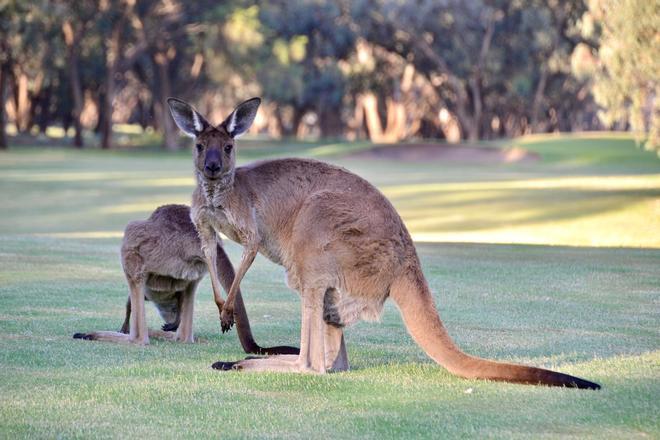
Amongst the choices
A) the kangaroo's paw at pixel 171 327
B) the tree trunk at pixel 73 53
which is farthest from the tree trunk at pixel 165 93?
the kangaroo's paw at pixel 171 327

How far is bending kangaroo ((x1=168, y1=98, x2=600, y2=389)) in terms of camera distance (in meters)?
6.84

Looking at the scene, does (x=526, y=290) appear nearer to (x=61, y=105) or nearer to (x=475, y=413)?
(x=475, y=413)

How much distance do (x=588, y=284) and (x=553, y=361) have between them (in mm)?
4846

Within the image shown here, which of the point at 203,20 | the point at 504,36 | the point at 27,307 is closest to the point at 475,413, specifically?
the point at 27,307

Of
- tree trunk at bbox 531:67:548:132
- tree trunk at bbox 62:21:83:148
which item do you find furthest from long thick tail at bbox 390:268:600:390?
tree trunk at bbox 531:67:548:132

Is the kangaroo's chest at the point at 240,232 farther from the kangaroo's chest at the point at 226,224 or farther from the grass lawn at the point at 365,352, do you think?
the grass lawn at the point at 365,352

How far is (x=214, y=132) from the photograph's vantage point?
7.42 metres

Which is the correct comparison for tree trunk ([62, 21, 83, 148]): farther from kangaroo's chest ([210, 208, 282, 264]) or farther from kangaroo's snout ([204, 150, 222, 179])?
kangaroo's snout ([204, 150, 222, 179])

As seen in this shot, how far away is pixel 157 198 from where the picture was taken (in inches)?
1038

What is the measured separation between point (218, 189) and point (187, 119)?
52cm

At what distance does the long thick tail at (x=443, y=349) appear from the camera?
6.47m

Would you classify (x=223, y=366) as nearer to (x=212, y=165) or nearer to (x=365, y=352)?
(x=212, y=165)

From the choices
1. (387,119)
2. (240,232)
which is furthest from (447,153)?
(240,232)

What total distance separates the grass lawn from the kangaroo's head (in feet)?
4.32
